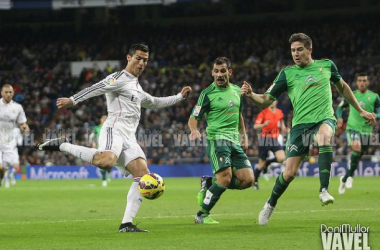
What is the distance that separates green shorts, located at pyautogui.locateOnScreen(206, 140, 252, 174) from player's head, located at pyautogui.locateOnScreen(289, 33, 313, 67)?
1.85m

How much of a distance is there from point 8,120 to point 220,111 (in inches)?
297

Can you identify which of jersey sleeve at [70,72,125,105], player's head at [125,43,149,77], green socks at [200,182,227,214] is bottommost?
green socks at [200,182,227,214]

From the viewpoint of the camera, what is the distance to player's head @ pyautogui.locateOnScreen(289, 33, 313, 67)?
32.1 ft

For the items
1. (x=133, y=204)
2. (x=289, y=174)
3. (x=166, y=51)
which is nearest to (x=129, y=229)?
(x=133, y=204)

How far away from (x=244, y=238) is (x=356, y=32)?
32917 millimetres

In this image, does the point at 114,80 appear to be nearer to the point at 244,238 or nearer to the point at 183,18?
the point at 244,238

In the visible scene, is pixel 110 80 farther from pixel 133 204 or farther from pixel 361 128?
pixel 361 128

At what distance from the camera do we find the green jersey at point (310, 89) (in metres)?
9.81

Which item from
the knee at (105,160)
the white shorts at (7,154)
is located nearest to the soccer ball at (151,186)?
the knee at (105,160)

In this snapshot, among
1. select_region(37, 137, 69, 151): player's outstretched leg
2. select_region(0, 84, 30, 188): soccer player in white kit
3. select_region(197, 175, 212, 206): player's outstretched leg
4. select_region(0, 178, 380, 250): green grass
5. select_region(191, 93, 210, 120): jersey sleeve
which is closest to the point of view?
select_region(0, 178, 380, 250): green grass

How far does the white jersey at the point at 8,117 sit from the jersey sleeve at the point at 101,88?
767 cm

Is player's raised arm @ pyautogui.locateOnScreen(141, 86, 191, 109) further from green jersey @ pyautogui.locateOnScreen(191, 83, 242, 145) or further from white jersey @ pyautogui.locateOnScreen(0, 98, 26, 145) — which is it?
white jersey @ pyautogui.locateOnScreen(0, 98, 26, 145)

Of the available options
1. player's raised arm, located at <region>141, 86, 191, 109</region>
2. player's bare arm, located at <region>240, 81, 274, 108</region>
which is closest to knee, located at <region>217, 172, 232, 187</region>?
player's raised arm, located at <region>141, 86, 191, 109</region>

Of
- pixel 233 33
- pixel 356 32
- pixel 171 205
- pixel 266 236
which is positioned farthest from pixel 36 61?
pixel 266 236
